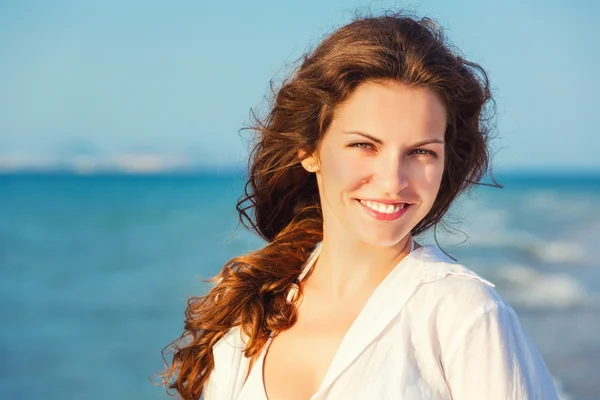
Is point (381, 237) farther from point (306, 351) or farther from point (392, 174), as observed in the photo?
point (306, 351)

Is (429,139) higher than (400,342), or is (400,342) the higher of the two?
(429,139)

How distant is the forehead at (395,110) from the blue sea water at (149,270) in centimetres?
62

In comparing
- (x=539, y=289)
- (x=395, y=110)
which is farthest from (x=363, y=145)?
(x=539, y=289)

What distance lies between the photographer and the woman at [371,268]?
237 centimetres

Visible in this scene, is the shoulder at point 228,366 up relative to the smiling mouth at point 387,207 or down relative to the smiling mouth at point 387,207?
down

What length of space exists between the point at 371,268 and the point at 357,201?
29 cm

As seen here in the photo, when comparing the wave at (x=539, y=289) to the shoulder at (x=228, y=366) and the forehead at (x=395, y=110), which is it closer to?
the shoulder at (x=228, y=366)

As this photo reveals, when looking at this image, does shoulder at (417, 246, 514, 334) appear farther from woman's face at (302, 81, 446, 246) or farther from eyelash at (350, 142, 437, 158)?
eyelash at (350, 142, 437, 158)

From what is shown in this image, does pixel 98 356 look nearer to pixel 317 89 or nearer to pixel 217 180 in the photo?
pixel 317 89

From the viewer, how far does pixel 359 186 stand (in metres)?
2.58

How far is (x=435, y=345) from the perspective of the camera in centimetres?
241

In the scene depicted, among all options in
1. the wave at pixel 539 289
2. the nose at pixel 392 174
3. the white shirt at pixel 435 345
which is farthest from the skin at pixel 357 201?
the wave at pixel 539 289

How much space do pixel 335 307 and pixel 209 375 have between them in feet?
1.63

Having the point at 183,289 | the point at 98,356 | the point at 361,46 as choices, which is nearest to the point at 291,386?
the point at 361,46
